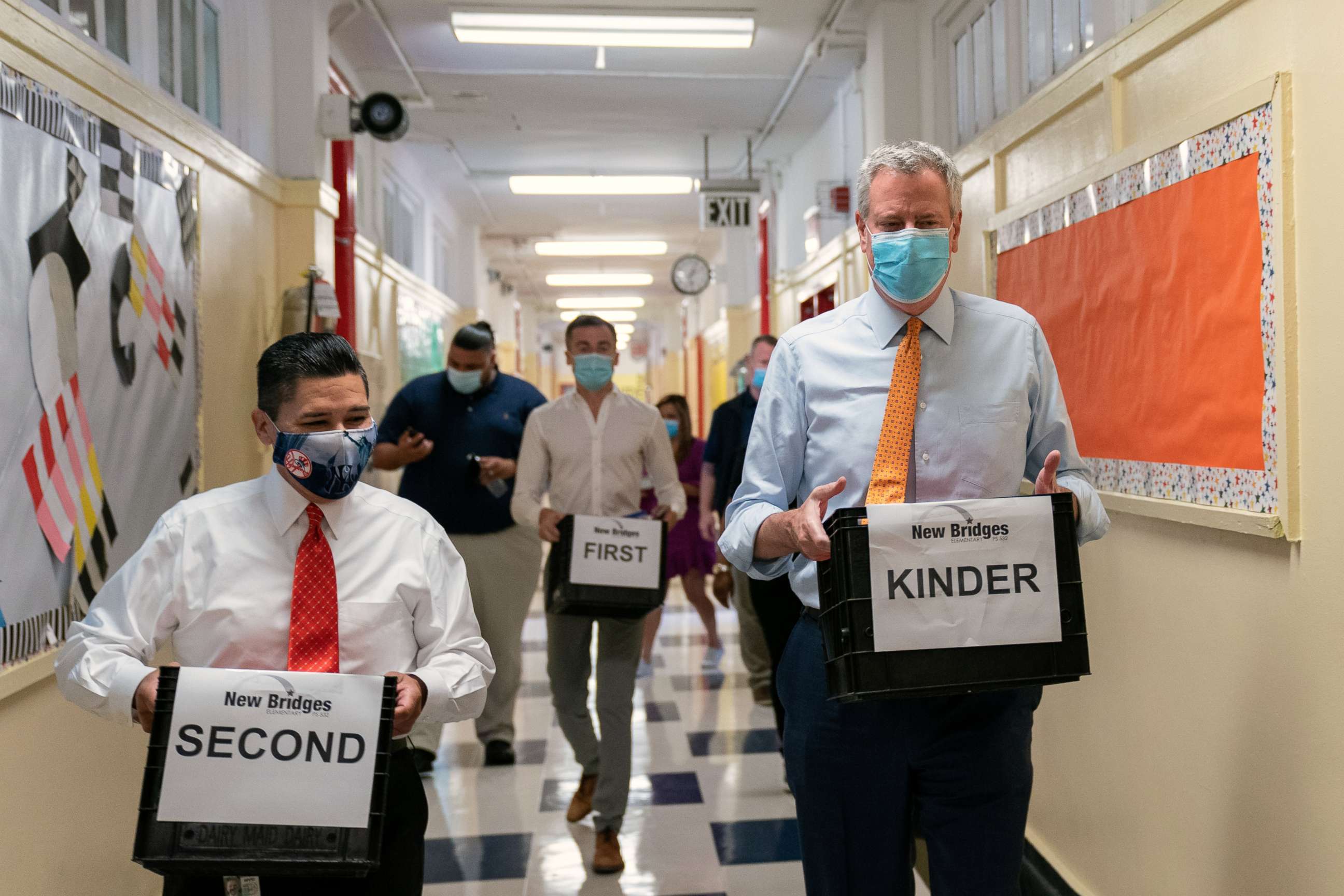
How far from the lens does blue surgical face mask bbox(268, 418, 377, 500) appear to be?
1584 mm

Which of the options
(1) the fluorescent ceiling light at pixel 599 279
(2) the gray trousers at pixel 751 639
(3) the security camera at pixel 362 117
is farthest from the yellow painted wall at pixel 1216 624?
(1) the fluorescent ceiling light at pixel 599 279

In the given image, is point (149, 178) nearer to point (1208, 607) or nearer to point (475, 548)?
point (475, 548)

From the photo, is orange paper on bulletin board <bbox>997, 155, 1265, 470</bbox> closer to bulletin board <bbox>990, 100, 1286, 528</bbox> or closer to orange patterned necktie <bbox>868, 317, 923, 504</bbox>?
bulletin board <bbox>990, 100, 1286, 528</bbox>

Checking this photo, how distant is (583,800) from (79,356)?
204cm

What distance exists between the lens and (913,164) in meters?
1.65

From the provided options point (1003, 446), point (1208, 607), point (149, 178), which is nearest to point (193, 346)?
point (149, 178)

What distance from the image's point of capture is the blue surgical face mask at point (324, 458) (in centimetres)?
158

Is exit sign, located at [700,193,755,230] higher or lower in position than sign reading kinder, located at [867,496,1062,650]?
higher

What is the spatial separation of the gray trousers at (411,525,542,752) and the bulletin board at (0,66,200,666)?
1.06 meters

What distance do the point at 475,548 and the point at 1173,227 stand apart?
2637mm

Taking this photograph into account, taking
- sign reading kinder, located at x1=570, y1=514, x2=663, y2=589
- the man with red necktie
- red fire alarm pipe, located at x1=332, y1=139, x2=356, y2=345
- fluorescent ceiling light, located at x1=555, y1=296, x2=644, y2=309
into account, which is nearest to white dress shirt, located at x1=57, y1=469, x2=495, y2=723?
the man with red necktie

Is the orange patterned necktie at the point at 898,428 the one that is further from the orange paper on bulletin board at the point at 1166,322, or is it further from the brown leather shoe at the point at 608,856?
the brown leather shoe at the point at 608,856

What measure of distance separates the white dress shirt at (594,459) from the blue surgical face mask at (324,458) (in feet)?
5.92

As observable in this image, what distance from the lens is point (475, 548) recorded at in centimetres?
404
